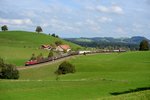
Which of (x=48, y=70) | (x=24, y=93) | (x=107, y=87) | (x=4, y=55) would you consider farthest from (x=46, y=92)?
(x=4, y=55)

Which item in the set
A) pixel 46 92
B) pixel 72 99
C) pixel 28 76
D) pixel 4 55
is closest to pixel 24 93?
pixel 46 92

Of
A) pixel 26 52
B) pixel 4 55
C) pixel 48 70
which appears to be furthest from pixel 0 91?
pixel 26 52

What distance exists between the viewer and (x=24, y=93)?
42781mm

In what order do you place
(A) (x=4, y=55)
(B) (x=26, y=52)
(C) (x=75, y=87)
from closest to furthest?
(C) (x=75, y=87)
(A) (x=4, y=55)
(B) (x=26, y=52)

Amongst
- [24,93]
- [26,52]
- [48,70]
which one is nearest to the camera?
[24,93]

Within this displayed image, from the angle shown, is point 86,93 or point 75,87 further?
point 75,87

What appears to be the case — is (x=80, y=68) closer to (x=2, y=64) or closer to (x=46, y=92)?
(x=2, y=64)

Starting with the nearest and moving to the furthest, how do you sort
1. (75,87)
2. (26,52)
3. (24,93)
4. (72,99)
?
(72,99) < (24,93) < (75,87) < (26,52)

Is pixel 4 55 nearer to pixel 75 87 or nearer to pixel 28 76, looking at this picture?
pixel 28 76

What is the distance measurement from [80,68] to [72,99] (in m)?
52.3

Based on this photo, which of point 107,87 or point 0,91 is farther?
point 107,87

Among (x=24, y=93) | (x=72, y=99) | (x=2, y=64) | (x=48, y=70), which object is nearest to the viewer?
(x=72, y=99)

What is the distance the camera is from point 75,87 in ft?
159

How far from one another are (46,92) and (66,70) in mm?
39873
